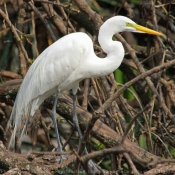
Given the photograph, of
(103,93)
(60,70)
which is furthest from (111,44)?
(103,93)

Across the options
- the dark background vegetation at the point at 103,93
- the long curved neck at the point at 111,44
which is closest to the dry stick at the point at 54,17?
the dark background vegetation at the point at 103,93

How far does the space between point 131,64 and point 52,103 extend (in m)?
0.66

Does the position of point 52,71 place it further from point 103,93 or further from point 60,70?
point 103,93

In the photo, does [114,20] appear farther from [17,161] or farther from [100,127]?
[17,161]

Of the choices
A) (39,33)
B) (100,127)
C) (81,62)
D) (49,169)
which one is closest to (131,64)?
(81,62)

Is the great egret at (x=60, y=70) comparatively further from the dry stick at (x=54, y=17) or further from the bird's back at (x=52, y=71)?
the dry stick at (x=54, y=17)

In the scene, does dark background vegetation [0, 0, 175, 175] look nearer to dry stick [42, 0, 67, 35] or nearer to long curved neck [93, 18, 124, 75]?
dry stick [42, 0, 67, 35]

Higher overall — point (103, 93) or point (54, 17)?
point (54, 17)

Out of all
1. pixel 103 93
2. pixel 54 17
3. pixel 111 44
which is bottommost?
pixel 103 93

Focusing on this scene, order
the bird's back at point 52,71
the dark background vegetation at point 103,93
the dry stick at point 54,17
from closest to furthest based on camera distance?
the dark background vegetation at point 103,93, the bird's back at point 52,71, the dry stick at point 54,17

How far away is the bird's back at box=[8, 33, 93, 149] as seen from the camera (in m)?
3.06

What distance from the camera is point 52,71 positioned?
123 inches

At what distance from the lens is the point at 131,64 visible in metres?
3.57

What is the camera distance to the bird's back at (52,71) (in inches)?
120
